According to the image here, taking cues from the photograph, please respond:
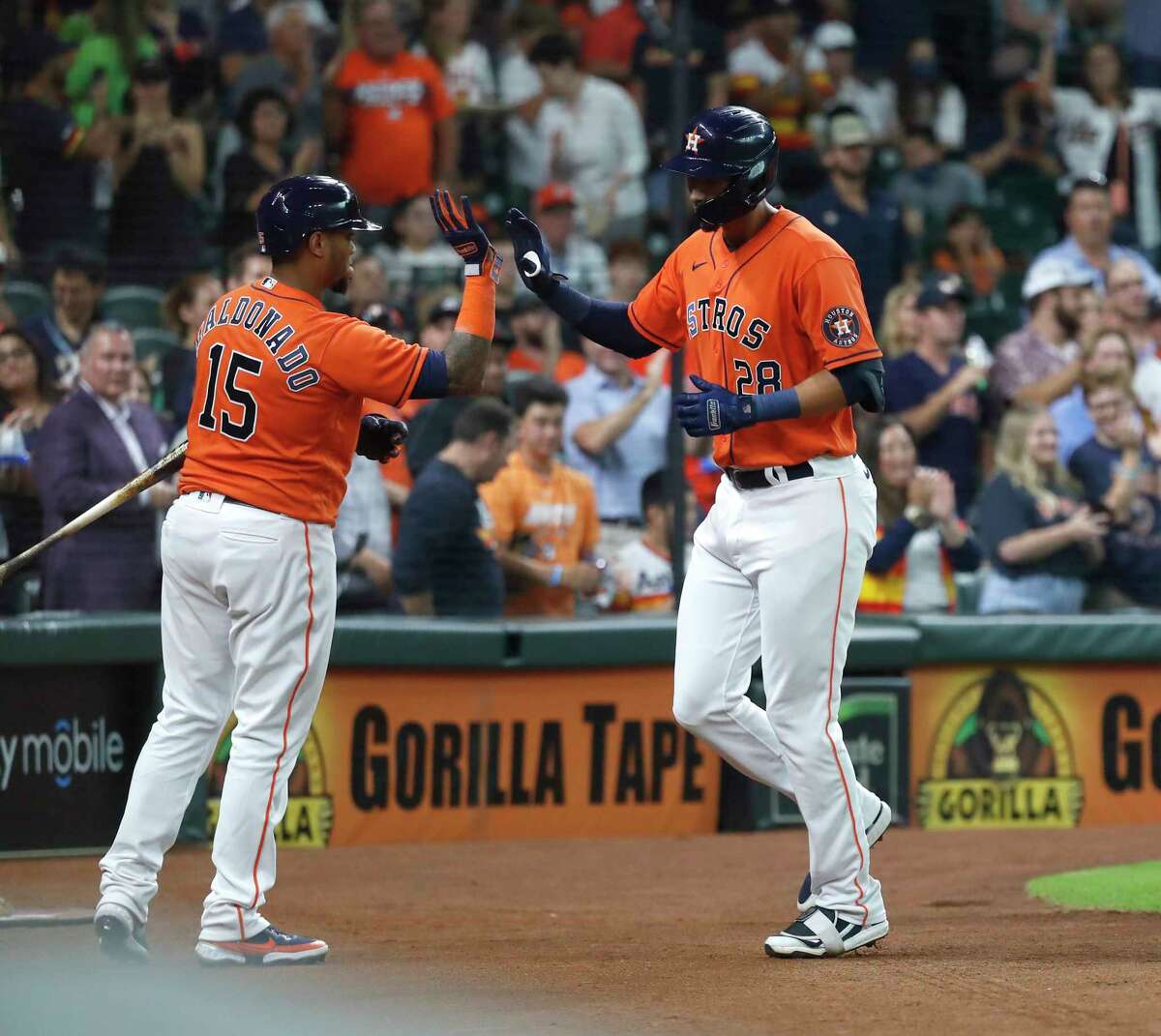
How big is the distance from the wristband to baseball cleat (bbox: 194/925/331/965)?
1617mm

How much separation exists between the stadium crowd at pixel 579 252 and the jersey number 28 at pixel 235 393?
2.85 meters

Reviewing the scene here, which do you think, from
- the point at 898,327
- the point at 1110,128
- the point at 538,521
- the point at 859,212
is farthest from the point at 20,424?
the point at 1110,128

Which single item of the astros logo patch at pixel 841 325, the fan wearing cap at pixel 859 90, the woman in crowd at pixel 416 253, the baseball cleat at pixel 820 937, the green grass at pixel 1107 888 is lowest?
the green grass at pixel 1107 888

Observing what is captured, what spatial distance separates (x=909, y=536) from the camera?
28.1 feet

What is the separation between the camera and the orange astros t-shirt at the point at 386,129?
1033 centimetres

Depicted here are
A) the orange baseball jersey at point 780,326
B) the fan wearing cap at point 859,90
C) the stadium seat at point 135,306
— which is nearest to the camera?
the orange baseball jersey at point 780,326

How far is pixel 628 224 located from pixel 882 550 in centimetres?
288

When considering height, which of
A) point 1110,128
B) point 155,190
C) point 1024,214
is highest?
point 1110,128

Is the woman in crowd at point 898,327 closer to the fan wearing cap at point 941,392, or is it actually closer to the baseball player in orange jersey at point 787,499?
the fan wearing cap at point 941,392

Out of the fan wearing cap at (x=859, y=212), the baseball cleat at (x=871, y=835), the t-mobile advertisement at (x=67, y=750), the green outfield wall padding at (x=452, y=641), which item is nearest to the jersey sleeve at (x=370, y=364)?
the baseball cleat at (x=871, y=835)

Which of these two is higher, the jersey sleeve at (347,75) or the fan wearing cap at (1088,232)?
the jersey sleeve at (347,75)

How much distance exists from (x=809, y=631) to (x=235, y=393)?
1.57 metres

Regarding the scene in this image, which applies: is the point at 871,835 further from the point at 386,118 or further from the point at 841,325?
the point at 386,118

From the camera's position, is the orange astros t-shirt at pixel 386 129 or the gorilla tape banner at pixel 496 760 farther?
the orange astros t-shirt at pixel 386 129
